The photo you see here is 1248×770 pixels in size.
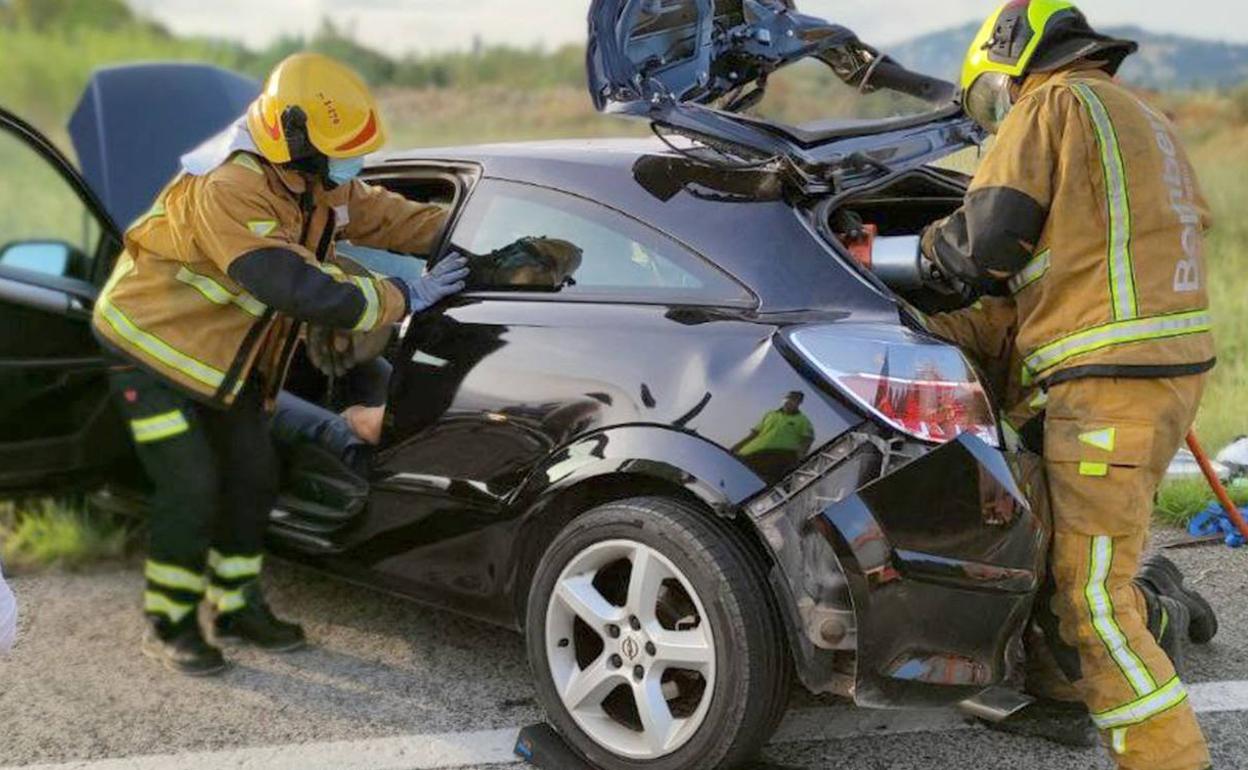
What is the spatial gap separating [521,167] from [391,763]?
5.02 ft

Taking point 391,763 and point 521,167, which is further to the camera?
point 521,167

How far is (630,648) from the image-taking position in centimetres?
299

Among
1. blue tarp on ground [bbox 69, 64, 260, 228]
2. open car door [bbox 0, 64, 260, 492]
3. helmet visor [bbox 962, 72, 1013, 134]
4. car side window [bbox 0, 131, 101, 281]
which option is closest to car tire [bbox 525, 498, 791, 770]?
helmet visor [bbox 962, 72, 1013, 134]

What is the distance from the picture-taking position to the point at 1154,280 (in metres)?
2.83

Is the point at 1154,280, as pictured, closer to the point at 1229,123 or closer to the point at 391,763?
the point at 391,763

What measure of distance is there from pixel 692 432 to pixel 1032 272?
2.75 ft

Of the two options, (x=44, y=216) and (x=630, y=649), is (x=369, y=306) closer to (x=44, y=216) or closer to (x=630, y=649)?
(x=630, y=649)

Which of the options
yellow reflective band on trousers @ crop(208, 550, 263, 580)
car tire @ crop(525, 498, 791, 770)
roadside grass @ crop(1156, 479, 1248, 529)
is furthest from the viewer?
roadside grass @ crop(1156, 479, 1248, 529)

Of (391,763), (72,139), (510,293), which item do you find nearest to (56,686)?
(391,763)

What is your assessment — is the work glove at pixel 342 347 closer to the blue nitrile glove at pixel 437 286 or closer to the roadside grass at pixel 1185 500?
the blue nitrile glove at pixel 437 286

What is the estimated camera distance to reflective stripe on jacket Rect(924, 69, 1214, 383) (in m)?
2.82

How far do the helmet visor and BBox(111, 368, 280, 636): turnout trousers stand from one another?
210 centimetres

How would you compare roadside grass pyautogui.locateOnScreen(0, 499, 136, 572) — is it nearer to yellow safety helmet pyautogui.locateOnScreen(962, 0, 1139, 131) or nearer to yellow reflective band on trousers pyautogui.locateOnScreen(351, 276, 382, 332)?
yellow reflective band on trousers pyautogui.locateOnScreen(351, 276, 382, 332)

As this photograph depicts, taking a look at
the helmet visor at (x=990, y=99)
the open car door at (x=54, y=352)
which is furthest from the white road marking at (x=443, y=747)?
the helmet visor at (x=990, y=99)
